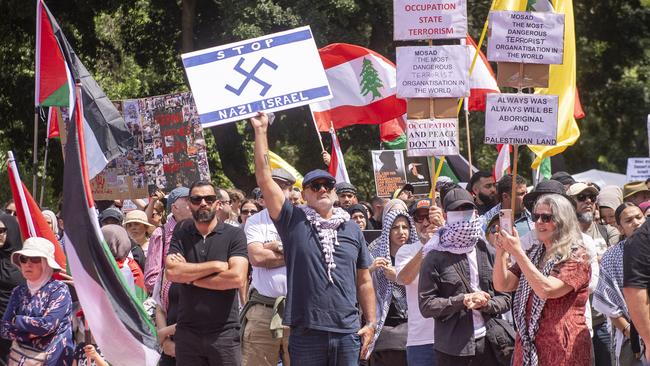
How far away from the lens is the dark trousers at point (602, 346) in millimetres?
10062

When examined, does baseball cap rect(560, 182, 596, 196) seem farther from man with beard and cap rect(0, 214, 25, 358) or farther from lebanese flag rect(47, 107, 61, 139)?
lebanese flag rect(47, 107, 61, 139)

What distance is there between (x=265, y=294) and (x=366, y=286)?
1475 millimetres

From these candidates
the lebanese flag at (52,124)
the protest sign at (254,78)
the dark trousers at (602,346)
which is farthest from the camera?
the lebanese flag at (52,124)

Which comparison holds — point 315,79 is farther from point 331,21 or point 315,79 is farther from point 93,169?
point 331,21

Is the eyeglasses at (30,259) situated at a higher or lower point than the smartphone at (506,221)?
lower

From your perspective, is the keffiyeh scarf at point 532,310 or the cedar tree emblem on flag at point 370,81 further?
the cedar tree emblem on flag at point 370,81

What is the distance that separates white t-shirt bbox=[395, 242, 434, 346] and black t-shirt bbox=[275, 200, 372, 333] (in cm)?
93

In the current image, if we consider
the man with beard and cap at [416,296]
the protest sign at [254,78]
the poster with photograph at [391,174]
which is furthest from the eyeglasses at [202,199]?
the poster with photograph at [391,174]

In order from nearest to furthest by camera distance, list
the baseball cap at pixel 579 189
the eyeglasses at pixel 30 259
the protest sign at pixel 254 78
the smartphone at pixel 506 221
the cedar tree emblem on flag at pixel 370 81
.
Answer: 1. the smartphone at pixel 506 221
2. the protest sign at pixel 254 78
3. the eyeglasses at pixel 30 259
4. the baseball cap at pixel 579 189
5. the cedar tree emblem on flag at pixel 370 81

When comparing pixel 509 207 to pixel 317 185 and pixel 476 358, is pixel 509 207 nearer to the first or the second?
pixel 476 358

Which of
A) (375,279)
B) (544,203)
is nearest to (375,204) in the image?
(375,279)

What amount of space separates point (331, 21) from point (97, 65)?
7.65 metres

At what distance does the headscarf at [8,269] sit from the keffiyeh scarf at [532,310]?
511 centimetres

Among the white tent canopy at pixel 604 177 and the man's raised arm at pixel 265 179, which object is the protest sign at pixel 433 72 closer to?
the man's raised arm at pixel 265 179
